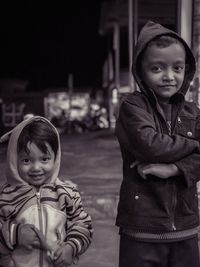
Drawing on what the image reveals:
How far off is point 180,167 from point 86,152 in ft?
25.3

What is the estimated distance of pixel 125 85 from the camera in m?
20.0

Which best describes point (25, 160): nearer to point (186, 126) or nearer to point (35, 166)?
point (35, 166)

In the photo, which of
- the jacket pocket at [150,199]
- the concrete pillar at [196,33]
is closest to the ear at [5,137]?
the jacket pocket at [150,199]

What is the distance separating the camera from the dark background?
29.3 m

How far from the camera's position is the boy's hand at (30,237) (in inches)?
81.4

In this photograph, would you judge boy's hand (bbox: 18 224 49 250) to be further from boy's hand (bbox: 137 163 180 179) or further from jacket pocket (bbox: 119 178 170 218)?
boy's hand (bbox: 137 163 180 179)

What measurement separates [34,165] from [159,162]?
22.3 inches

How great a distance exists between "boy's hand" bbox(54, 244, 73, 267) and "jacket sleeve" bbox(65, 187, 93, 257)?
0.03 meters

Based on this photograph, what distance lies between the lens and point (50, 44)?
1515 inches

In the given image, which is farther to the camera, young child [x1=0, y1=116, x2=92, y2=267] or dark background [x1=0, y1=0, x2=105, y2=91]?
dark background [x1=0, y1=0, x2=105, y2=91]

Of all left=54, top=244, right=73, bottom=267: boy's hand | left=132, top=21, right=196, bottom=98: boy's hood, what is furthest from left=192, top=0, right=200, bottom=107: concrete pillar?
left=54, top=244, right=73, bottom=267: boy's hand

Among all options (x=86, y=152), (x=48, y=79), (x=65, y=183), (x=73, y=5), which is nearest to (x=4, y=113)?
(x=73, y=5)

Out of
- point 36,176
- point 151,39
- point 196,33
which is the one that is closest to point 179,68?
point 151,39

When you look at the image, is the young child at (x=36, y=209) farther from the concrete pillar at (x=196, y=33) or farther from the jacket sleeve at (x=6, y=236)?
the concrete pillar at (x=196, y=33)
